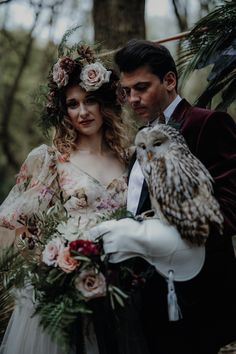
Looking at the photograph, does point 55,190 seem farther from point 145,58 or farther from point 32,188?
point 145,58

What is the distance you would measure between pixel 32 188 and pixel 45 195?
3.7 inches

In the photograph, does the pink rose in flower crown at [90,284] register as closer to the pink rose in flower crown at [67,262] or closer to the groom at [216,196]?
the pink rose in flower crown at [67,262]

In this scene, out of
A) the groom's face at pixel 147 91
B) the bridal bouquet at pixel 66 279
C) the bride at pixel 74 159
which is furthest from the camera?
the bride at pixel 74 159

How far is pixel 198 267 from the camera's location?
2512 millimetres

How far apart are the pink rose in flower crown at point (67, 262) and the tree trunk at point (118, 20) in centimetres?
337

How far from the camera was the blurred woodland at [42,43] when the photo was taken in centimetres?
549

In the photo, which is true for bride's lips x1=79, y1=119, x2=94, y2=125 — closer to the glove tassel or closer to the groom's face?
the groom's face

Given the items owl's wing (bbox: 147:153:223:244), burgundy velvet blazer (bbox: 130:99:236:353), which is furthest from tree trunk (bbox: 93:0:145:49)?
owl's wing (bbox: 147:153:223:244)

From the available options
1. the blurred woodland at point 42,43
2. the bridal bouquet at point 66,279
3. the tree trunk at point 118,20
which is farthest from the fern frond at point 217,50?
the tree trunk at point 118,20

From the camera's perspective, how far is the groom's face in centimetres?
281

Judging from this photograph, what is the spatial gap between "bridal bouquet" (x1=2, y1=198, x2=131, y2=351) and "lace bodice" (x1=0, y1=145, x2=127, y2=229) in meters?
0.56

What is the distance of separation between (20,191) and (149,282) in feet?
3.30

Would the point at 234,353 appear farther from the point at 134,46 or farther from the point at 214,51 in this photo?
the point at 134,46

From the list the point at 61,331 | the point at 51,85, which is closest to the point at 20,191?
the point at 51,85
